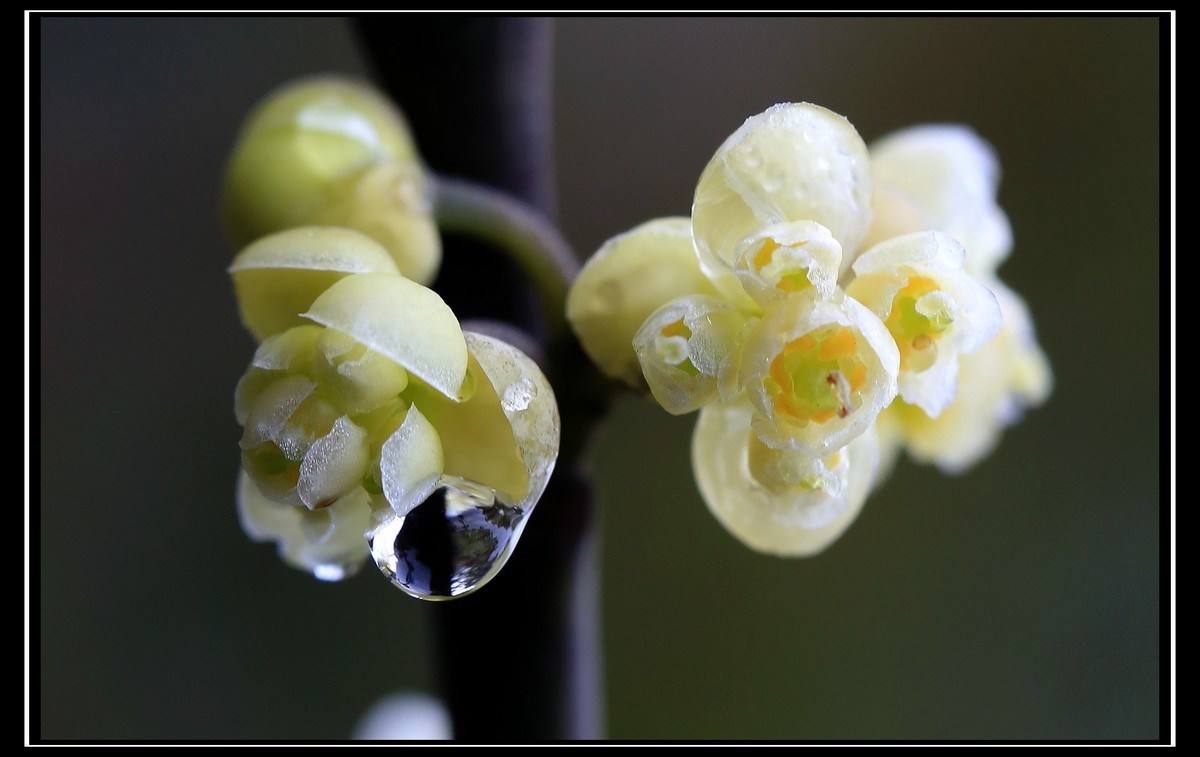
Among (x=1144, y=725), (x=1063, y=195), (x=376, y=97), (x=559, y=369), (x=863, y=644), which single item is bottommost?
(x=1144, y=725)

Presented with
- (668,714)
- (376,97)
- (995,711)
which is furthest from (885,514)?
(376,97)

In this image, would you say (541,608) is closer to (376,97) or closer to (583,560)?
(583,560)

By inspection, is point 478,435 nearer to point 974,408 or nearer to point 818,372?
point 818,372

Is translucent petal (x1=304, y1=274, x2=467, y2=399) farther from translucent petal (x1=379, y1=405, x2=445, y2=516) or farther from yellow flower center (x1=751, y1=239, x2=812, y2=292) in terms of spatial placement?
yellow flower center (x1=751, y1=239, x2=812, y2=292)

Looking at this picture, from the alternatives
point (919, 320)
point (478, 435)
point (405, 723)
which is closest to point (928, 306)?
point (919, 320)

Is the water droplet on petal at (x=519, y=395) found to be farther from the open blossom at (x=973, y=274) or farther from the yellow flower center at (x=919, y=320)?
the open blossom at (x=973, y=274)
